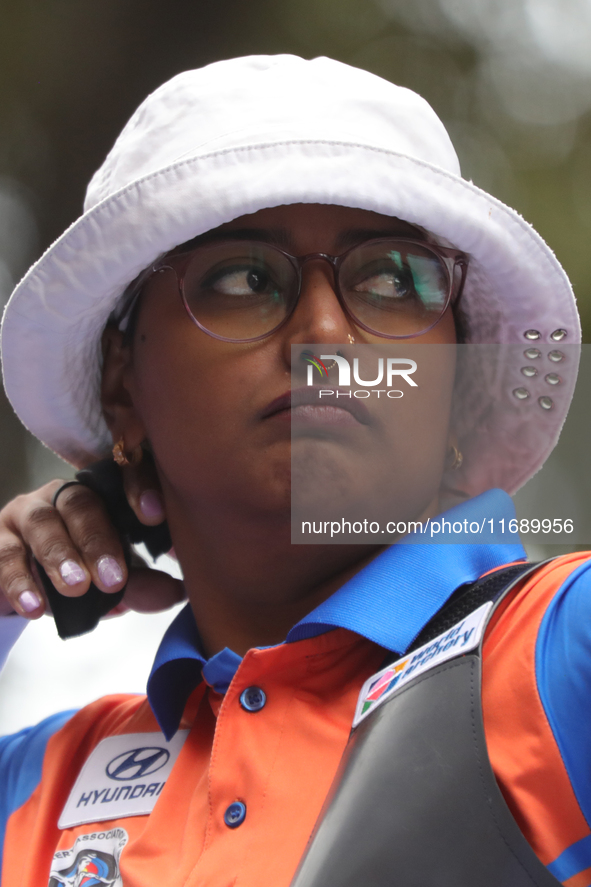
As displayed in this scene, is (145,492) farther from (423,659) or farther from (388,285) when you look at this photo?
(423,659)

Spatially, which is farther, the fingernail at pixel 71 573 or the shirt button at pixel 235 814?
the fingernail at pixel 71 573

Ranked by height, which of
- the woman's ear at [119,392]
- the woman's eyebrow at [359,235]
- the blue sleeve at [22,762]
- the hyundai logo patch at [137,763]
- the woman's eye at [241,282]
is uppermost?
the woman's eyebrow at [359,235]

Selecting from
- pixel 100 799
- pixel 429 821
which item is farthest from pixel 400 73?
pixel 429 821

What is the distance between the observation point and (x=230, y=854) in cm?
87

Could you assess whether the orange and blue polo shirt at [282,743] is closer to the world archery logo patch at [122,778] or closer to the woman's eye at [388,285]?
the world archery logo patch at [122,778]

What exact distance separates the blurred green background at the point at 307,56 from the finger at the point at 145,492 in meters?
2.17

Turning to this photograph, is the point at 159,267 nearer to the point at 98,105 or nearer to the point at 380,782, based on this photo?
the point at 380,782

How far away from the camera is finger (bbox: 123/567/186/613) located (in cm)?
147

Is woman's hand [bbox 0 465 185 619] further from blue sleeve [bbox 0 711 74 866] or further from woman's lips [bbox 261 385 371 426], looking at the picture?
woman's lips [bbox 261 385 371 426]

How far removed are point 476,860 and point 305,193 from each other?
74 centimetres

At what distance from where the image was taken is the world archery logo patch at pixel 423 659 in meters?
0.75

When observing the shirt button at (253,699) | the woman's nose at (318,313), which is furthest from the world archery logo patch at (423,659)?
the woman's nose at (318,313)

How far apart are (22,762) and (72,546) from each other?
41 cm

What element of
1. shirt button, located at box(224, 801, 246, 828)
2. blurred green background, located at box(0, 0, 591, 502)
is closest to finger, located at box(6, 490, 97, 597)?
shirt button, located at box(224, 801, 246, 828)
